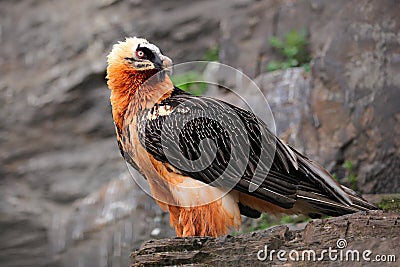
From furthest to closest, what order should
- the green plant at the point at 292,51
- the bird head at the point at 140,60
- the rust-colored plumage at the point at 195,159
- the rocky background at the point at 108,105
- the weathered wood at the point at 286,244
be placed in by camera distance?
1. the green plant at the point at 292,51
2. the rocky background at the point at 108,105
3. the bird head at the point at 140,60
4. the rust-colored plumage at the point at 195,159
5. the weathered wood at the point at 286,244

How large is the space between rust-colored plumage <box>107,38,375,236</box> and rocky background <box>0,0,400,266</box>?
354cm

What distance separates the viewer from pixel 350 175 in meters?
10.6

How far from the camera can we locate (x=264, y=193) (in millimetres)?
7020

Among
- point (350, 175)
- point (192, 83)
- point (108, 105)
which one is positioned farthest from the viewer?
point (108, 105)

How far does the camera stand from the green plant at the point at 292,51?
12898 mm

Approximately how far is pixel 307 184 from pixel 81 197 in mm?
7940

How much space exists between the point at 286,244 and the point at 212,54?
31.5ft

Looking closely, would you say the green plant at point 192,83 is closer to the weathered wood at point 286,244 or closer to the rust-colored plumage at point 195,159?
the rust-colored plumage at point 195,159

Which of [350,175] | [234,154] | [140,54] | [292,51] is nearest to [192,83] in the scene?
[292,51]

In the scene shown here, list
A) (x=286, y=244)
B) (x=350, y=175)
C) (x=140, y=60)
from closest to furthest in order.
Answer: (x=286, y=244), (x=140, y=60), (x=350, y=175)

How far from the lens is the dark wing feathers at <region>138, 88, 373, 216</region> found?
7.03m

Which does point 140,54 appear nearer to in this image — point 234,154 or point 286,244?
point 234,154

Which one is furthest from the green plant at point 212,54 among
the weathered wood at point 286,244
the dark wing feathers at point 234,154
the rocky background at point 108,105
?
the weathered wood at point 286,244

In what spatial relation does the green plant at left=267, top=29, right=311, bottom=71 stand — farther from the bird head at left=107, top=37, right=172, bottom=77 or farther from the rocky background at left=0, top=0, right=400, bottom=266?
Answer: the bird head at left=107, top=37, right=172, bottom=77
